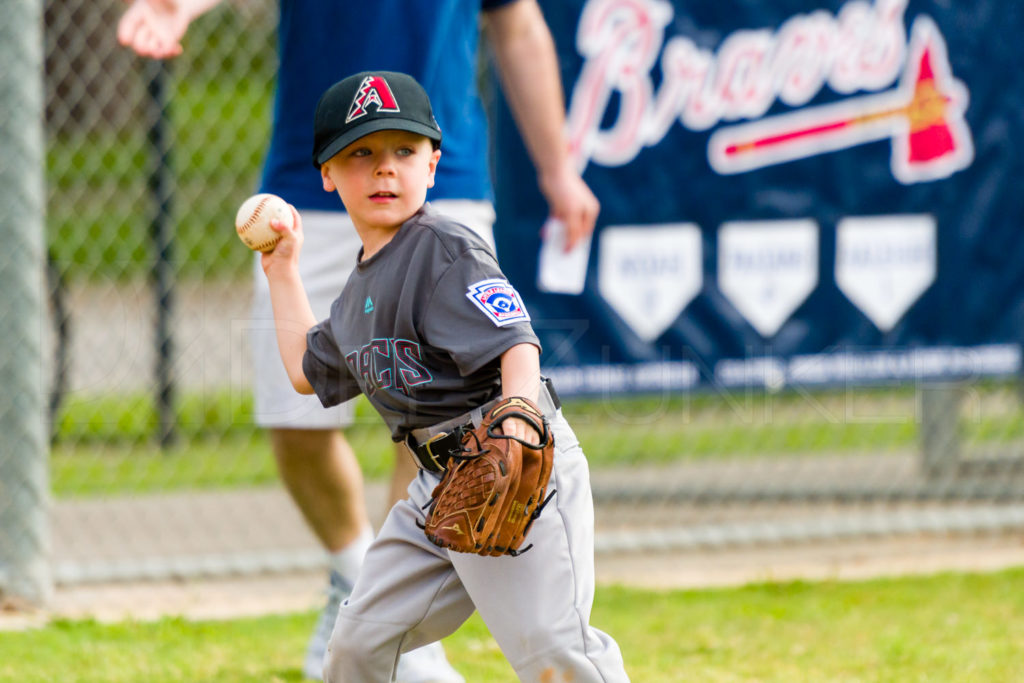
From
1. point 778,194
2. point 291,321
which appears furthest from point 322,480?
point 778,194

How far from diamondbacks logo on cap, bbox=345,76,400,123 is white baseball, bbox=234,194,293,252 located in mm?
294

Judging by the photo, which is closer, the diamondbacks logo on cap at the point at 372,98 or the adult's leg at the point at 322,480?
the diamondbacks logo on cap at the point at 372,98

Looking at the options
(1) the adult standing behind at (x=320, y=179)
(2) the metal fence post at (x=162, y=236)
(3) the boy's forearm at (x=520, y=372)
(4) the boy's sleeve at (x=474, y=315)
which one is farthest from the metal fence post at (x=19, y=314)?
(2) the metal fence post at (x=162, y=236)

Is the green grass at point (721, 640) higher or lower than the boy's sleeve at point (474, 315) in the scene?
lower

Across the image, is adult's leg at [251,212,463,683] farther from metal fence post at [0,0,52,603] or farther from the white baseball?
metal fence post at [0,0,52,603]

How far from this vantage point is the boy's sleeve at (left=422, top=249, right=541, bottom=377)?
6.81 ft

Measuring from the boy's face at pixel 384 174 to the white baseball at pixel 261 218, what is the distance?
0.19 m

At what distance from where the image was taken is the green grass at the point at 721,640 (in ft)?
10.2

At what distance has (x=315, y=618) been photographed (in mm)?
3758

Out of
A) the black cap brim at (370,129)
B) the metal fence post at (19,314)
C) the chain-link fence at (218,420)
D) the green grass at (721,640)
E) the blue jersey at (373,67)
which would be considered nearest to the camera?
the black cap brim at (370,129)

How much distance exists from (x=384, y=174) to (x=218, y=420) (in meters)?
4.84

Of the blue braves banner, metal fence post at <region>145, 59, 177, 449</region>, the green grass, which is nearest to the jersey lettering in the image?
the green grass

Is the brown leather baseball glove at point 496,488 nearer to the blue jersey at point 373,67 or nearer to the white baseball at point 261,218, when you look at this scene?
the white baseball at point 261,218

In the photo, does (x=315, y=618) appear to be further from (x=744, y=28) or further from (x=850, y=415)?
(x=850, y=415)
